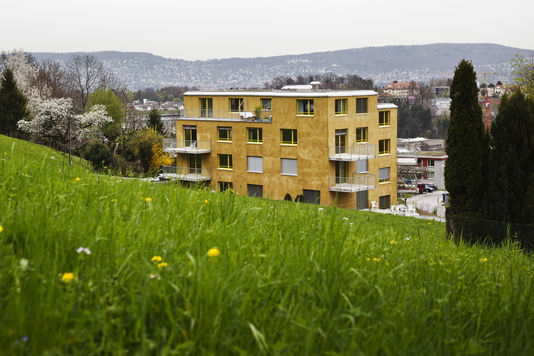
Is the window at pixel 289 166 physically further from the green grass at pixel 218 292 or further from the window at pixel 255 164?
the green grass at pixel 218 292

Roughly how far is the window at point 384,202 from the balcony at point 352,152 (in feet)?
10.8

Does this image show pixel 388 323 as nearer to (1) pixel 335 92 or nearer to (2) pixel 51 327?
(2) pixel 51 327

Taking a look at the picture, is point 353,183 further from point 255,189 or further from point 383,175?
point 255,189

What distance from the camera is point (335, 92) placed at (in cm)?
3697

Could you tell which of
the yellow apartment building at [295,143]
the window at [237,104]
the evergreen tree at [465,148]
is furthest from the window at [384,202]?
the evergreen tree at [465,148]

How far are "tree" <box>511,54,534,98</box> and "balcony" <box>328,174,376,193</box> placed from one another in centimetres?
1171

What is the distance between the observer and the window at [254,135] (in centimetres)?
3916

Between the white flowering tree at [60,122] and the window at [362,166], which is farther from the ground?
the white flowering tree at [60,122]

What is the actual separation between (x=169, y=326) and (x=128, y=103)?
74234mm

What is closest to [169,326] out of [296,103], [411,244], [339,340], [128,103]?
[339,340]

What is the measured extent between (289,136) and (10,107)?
22.5m

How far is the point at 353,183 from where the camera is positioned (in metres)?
37.3

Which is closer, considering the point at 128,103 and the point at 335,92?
the point at 335,92

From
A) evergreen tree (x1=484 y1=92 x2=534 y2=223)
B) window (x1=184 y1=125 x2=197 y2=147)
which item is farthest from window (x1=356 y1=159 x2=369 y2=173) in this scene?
evergreen tree (x1=484 y1=92 x2=534 y2=223)
